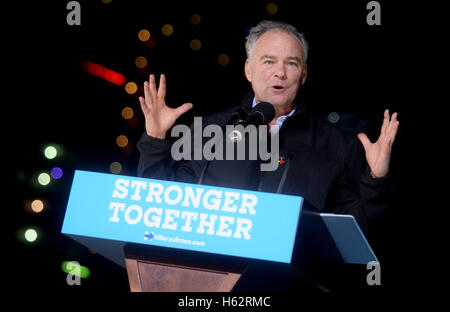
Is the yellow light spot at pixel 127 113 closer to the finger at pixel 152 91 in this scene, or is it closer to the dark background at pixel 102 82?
the dark background at pixel 102 82

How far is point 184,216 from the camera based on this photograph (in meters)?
1.71

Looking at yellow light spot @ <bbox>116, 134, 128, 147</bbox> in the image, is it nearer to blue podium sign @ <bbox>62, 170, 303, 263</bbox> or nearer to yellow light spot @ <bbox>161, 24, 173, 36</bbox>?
yellow light spot @ <bbox>161, 24, 173, 36</bbox>

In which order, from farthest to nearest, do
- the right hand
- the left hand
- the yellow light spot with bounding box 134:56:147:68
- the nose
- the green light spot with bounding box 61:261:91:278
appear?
the yellow light spot with bounding box 134:56:147:68, the green light spot with bounding box 61:261:91:278, the nose, the right hand, the left hand

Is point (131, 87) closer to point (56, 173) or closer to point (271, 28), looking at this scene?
point (56, 173)

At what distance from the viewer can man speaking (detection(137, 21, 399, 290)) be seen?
229cm

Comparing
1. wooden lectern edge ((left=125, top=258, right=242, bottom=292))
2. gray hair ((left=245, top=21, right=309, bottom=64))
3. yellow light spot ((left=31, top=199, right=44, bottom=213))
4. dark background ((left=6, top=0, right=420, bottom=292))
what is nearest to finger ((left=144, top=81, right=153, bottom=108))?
gray hair ((left=245, top=21, right=309, bottom=64))

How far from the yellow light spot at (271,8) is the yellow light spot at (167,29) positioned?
24.4 inches

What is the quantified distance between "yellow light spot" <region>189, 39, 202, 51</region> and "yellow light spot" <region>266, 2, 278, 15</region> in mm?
473

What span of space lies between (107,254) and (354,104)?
179 cm

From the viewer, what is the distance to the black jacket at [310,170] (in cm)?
233

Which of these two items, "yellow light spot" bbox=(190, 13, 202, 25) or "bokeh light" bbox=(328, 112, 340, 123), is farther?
"yellow light spot" bbox=(190, 13, 202, 25)

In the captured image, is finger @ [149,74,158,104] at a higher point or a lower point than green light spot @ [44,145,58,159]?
lower

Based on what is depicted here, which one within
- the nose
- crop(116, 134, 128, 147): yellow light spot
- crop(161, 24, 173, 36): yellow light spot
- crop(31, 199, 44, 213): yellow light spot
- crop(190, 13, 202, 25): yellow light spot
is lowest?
crop(31, 199, 44, 213): yellow light spot

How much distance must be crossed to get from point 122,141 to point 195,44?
76cm
